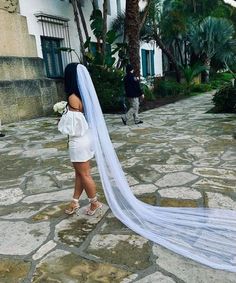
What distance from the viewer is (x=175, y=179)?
4.77 meters

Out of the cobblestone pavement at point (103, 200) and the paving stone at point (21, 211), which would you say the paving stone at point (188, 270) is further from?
the paving stone at point (21, 211)

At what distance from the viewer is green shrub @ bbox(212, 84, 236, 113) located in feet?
34.3

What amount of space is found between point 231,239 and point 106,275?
1.24 metres

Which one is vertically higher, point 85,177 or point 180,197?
point 85,177

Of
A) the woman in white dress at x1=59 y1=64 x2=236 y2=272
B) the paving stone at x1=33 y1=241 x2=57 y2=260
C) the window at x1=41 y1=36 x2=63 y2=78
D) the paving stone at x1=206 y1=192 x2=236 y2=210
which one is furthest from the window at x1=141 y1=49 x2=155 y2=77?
the paving stone at x1=33 y1=241 x2=57 y2=260

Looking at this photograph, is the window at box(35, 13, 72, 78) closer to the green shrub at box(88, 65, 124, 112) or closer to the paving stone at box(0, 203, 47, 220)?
the green shrub at box(88, 65, 124, 112)

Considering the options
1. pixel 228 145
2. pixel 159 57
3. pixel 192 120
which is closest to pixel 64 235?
pixel 228 145

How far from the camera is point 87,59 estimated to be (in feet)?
40.0

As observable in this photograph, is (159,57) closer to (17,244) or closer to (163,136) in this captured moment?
(163,136)

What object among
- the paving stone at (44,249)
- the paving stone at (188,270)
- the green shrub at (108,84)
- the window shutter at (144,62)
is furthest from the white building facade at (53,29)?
the paving stone at (188,270)

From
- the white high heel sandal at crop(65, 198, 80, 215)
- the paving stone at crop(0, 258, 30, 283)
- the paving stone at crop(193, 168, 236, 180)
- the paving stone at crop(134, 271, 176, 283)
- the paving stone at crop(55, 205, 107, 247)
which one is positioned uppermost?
the white high heel sandal at crop(65, 198, 80, 215)

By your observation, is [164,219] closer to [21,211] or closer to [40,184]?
[21,211]

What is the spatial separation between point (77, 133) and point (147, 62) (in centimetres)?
1793

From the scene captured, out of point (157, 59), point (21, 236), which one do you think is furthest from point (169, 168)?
point (157, 59)
